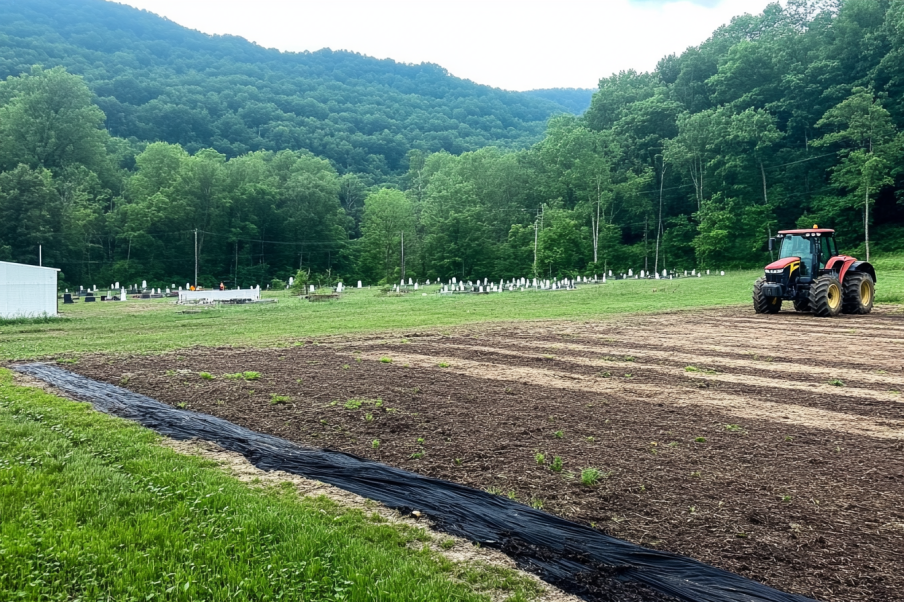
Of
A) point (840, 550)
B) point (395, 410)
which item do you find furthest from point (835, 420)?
point (395, 410)

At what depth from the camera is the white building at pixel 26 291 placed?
891 inches

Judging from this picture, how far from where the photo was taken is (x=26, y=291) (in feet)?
76.2

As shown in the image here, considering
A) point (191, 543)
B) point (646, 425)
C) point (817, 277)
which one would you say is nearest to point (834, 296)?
point (817, 277)

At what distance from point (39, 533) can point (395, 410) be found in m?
3.98

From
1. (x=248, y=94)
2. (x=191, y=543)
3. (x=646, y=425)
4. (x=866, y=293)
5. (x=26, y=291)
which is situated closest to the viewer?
(x=191, y=543)

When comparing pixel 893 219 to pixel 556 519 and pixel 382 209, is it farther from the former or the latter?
pixel 556 519

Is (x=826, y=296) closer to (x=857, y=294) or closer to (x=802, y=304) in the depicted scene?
(x=857, y=294)

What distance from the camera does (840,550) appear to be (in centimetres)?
344

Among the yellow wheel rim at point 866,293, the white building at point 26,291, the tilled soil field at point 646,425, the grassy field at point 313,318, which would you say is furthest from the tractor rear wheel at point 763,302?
the white building at point 26,291

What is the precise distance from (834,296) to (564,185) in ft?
159

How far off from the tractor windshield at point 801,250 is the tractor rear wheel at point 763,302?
1164 millimetres

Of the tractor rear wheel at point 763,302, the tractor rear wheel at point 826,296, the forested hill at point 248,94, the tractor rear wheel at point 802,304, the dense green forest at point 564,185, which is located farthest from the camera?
the forested hill at point 248,94

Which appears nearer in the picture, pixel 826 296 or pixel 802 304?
pixel 826 296

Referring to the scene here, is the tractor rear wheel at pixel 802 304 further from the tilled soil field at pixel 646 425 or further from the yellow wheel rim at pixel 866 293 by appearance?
the tilled soil field at pixel 646 425
